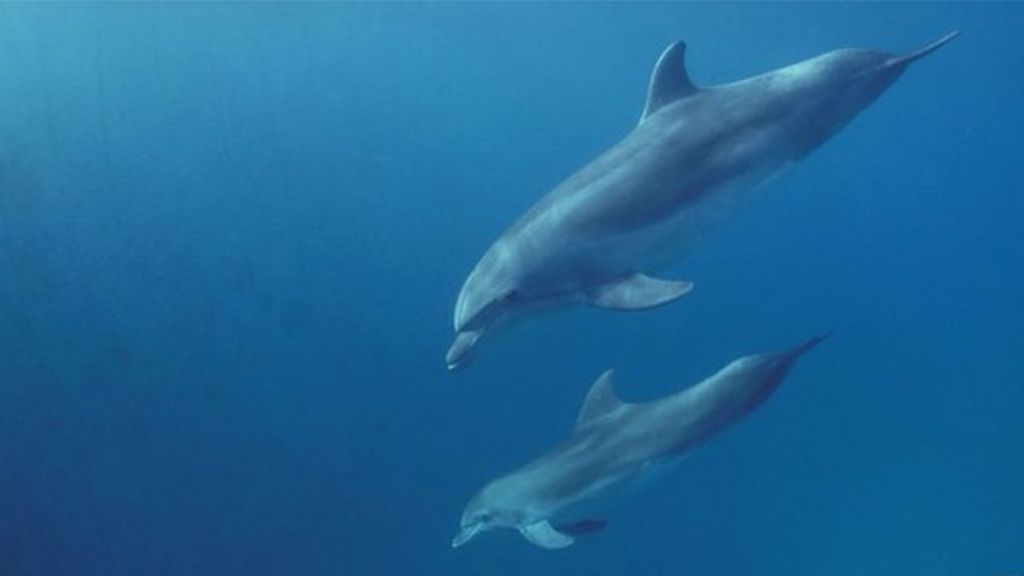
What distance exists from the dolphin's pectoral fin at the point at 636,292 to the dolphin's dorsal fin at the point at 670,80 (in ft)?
3.62

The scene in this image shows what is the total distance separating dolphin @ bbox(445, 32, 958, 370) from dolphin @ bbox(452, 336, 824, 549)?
3.79ft

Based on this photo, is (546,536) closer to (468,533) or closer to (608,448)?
(468,533)

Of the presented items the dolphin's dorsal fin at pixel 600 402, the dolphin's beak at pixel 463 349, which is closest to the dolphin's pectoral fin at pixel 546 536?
the dolphin's dorsal fin at pixel 600 402

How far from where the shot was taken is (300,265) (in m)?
12.8

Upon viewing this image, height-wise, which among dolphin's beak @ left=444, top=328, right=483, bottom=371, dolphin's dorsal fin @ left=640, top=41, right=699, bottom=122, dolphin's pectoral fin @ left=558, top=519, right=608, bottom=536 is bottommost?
dolphin's pectoral fin @ left=558, top=519, right=608, bottom=536

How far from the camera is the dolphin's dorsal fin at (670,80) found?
7.24 metres

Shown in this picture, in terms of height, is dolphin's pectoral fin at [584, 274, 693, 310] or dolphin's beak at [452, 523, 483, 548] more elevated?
dolphin's beak at [452, 523, 483, 548]

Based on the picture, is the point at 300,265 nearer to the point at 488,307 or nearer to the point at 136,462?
the point at 136,462

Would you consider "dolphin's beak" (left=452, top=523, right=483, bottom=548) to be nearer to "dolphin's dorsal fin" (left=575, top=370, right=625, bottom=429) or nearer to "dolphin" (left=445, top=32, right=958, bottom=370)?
"dolphin's dorsal fin" (left=575, top=370, right=625, bottom=429)

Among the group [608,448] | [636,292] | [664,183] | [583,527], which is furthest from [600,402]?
[664,183]

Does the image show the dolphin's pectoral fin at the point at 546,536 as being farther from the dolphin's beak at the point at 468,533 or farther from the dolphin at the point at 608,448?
the dolphin's beak at the point at 468,533

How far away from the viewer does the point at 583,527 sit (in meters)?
9.31

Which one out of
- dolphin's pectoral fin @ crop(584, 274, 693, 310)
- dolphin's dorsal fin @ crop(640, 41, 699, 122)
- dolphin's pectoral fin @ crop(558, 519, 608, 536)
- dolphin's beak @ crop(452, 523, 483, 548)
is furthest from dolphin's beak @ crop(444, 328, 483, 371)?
dolphin's beak @ crop(452, 523, 483, 548)

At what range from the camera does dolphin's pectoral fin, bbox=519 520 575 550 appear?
9.45 metres
